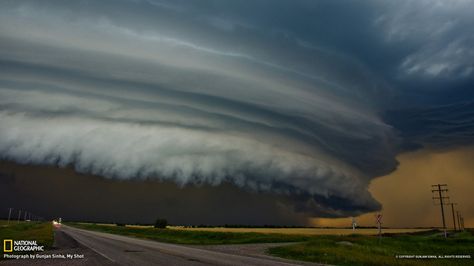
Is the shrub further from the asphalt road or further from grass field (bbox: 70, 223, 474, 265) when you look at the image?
the asphalt road

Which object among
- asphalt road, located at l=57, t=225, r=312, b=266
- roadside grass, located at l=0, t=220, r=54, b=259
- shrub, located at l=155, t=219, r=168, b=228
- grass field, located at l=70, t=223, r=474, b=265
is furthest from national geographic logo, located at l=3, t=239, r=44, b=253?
shrub, located at l=155, t=219, r=168, b=228

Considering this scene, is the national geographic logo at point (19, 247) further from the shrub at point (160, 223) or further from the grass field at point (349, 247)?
the shrub at point (160, 223)

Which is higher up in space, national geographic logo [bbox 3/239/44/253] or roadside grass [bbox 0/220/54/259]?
national geographic logo [bbox 3/239/44/253]

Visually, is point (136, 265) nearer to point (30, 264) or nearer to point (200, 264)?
point (200, 264)

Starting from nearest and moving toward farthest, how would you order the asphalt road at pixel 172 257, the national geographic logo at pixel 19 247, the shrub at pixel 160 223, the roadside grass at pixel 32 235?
the asphalt road at pixel 172 257 → the national geographic logo at pixel 19 247 → the roadside grass at pixel 32 235 → the shrub at pixel 160 223

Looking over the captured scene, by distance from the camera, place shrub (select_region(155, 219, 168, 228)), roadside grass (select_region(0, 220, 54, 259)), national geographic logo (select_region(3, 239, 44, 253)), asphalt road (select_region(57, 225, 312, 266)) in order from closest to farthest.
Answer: asphalt road (select_region(57, 225, 312, 266)), national geographic logo (select_region(3, 239, 44, 253)), roadside grass (select_region(0, 220, 54, 259)), shrub (select_region(155, 219, 168, 228))

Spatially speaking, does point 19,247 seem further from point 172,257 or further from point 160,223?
point 160,223

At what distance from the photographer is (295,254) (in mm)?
34156

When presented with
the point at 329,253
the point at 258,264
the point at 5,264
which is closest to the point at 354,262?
the point at 329,253

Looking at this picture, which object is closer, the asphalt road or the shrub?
the asphalt road

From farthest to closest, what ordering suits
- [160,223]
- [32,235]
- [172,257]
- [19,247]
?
[160,223]
[32,235]
[19,247]
[172,257]

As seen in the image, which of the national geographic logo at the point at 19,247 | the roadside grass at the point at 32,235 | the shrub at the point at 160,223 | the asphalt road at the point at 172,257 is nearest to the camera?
the asphalt road at the point at 172,257

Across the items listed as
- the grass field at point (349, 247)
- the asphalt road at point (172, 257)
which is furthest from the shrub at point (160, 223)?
the asphalt road at point (172, 257)

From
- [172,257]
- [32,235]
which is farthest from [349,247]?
[32,235]
